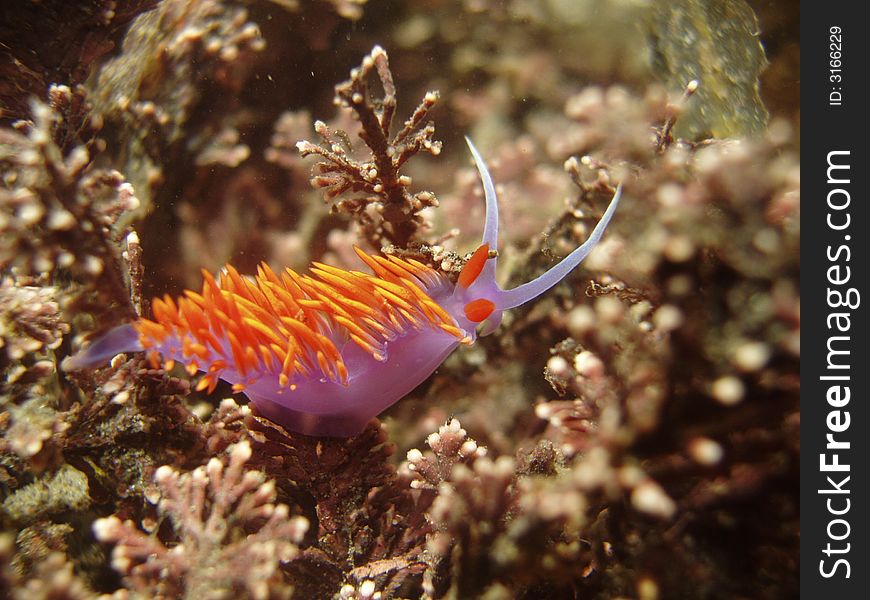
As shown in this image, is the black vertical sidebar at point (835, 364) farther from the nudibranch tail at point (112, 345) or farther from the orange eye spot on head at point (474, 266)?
the nudibranch tail at point (112, 345)

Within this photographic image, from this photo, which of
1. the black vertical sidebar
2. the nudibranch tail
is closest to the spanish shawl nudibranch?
the nudibranch tail

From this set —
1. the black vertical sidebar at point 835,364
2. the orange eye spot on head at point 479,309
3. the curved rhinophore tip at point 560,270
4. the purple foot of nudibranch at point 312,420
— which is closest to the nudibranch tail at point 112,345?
the purple foot of nudibranch at point 312,420

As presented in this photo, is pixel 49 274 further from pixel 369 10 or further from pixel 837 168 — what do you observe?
pixel 837 168

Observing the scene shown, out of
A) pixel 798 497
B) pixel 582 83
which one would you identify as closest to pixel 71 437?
pixel 798 497

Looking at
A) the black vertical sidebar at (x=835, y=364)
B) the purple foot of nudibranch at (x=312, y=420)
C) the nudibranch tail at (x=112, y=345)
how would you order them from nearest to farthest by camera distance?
the black vertical sidebar at (x=835, y=364) → the nudibranch tail at (x=112, y=345) → the purple foot of nudibranch at (x=312, y=420)

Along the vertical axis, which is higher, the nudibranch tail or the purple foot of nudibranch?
the nudibranch tail

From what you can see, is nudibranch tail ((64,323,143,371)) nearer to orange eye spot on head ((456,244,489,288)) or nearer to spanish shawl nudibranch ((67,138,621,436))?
spanish shawl nudibranch ((67,138,621,436))

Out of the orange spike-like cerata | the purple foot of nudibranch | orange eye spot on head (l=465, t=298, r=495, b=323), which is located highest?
the orange spike-like cerata
